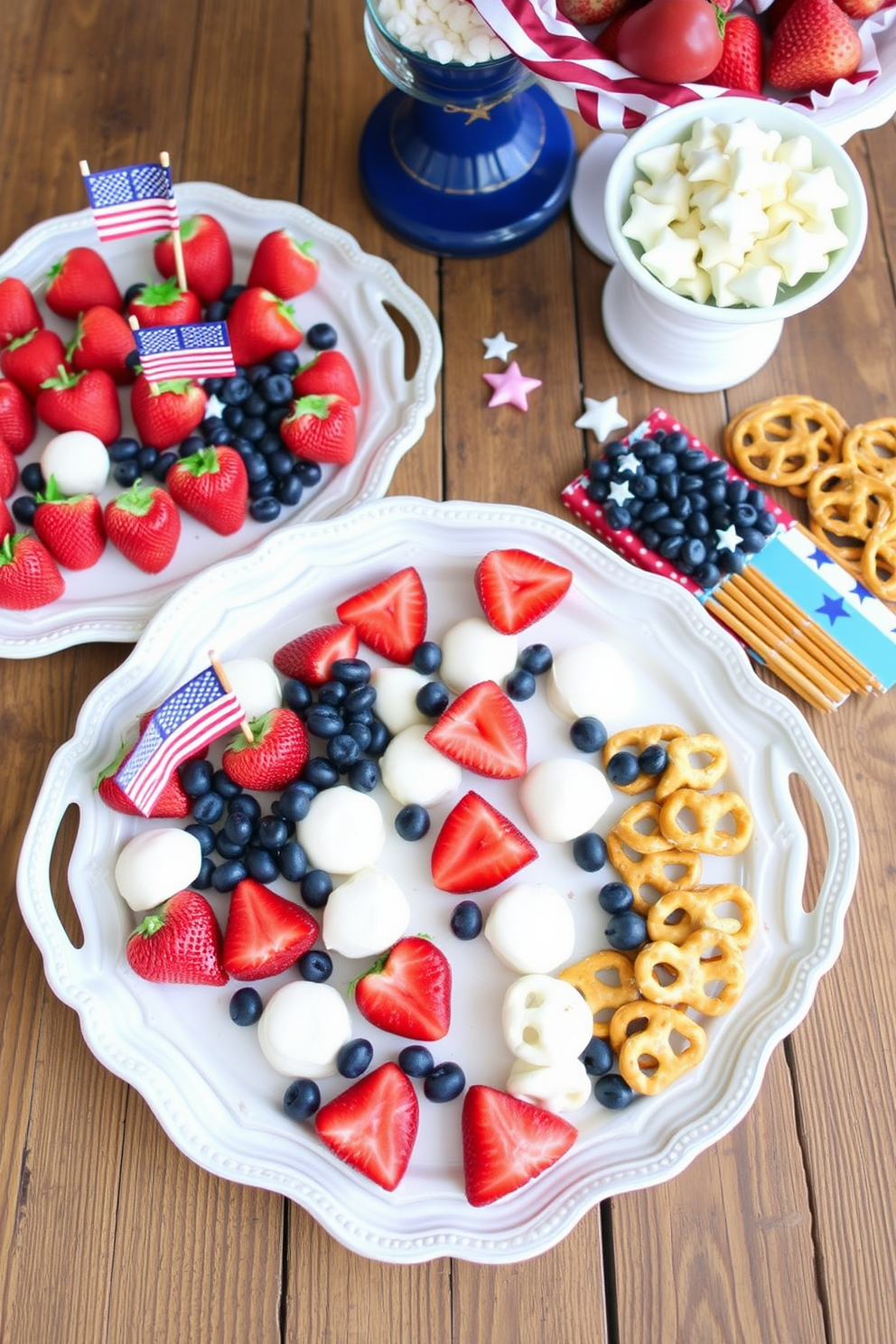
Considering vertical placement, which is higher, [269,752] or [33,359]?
[33,359]

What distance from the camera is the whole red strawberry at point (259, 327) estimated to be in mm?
1745

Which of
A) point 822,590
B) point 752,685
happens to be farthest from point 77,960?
point 822,590

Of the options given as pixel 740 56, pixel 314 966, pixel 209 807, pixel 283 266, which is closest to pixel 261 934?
pixel 314 966

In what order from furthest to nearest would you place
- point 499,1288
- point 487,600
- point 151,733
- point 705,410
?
point 705,410
point 487,600
point 499,1288
point 151,733

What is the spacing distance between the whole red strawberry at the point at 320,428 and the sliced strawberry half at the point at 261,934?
2.25ft

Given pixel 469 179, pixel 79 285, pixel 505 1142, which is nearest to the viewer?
pixel 505 1142

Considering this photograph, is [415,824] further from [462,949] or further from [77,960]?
[77,960]

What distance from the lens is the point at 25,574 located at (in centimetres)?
158

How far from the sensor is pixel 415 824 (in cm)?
147

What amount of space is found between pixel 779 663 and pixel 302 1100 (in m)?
0.95

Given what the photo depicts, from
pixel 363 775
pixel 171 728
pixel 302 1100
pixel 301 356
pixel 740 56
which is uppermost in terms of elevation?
pixel 740 56

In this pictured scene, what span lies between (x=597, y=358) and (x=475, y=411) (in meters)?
0.24

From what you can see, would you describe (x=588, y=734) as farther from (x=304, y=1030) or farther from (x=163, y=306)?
(x=163, y=306)

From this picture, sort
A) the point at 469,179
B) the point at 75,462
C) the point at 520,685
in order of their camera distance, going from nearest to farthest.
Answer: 1. the point at 520,685
2. the point at 75,462
3. the point at 469,179
